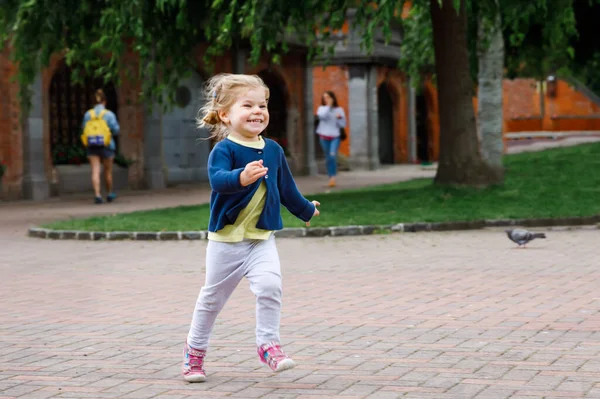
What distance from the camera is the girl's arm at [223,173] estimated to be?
5.95 meters

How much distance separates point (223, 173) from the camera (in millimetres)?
6000

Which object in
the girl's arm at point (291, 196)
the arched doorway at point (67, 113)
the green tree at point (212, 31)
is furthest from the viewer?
the arched doorway at point (67, 113)

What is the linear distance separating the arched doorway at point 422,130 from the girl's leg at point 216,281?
134ft

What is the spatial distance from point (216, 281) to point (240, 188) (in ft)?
1.89

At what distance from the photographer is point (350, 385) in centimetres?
602

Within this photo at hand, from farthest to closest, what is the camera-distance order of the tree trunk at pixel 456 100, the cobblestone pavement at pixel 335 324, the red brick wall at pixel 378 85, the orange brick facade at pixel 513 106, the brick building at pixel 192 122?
the orange brick facade at pixel 513 106 → the red brick wall at pixel 378 85 → the brick building at pixel 192 122 → the tree trunk at pixel 456 100 → the cobblestone pavement at pixel 335 324

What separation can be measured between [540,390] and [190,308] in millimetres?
3873

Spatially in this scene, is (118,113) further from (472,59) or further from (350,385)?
(350,385)

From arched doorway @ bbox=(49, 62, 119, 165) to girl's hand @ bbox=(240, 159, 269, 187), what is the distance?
1987cm

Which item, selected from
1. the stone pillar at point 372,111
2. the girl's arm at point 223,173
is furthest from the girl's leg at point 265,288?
the stone pillar at point 372,111

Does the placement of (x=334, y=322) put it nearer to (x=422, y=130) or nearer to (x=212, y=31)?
(x=212, y=31)

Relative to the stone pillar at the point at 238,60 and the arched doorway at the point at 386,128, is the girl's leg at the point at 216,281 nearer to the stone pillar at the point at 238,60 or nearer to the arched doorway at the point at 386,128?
the stone pillar at the point at 238,60

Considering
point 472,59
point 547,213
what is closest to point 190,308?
Result: point 547,213

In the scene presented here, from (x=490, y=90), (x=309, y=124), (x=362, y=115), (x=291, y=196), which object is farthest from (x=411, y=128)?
(x=291, y=196)
